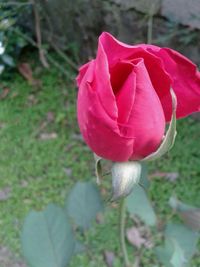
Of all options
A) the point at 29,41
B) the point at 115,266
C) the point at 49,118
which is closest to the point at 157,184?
the point at 115,266

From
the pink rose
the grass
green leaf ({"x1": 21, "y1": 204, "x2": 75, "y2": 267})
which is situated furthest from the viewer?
the grass

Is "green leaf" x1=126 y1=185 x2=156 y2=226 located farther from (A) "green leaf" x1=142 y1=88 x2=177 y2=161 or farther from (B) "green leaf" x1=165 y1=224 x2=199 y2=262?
(A) "green leaf" x1=142 y1=88 x2=177 y2=161

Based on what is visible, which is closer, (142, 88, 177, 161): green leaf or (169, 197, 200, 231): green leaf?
(142, 88, 177, 161): green leaf

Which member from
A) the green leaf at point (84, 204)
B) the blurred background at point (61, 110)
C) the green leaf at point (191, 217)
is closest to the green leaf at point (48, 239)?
the green leaf at point (84, 204)

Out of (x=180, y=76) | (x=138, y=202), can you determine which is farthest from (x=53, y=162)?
(x=180, y=76)

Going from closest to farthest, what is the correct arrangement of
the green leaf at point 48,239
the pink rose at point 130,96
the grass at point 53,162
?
the pink rose at point 130,96
the green leaf at point 48,239
the grass at point 53,162

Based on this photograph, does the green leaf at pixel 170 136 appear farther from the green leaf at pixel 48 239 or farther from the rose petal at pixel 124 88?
the green leaf at pixel 48 239

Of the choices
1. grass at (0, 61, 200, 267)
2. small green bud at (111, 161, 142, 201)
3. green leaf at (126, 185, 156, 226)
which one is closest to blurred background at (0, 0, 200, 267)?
grass at (0, 61, 200, 267)
